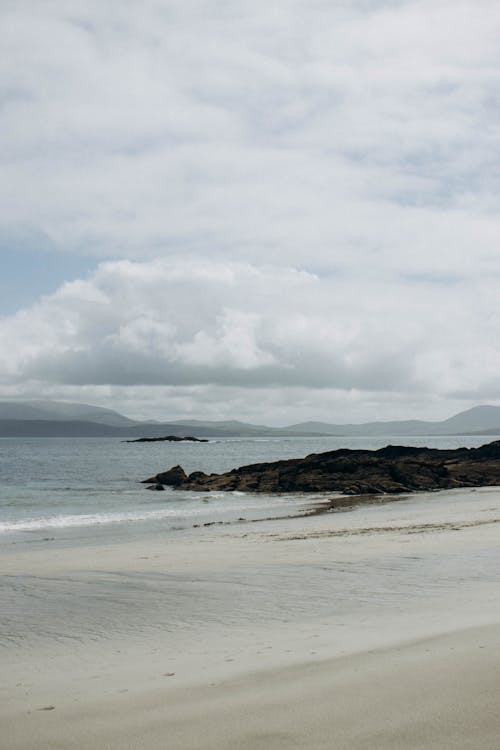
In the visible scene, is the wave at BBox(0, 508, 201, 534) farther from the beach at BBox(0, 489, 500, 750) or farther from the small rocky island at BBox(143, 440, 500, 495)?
the small rocky island at BBox(143, 440, 500, 495)

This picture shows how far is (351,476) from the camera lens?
48.4 m

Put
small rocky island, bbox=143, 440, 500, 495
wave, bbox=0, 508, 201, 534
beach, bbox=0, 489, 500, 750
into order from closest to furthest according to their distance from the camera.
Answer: beach, bbox=0, 489, 500, 750 → wave, bbox=0, 508, 201, 534 → small rocky island, bbox=143, 440, 500, 495

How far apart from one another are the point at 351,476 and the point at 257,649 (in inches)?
1651

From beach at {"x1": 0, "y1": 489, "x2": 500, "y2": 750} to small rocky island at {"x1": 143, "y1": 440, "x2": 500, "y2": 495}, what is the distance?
30.0 metres

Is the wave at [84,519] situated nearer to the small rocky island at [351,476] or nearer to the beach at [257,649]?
the beach at [257,649]

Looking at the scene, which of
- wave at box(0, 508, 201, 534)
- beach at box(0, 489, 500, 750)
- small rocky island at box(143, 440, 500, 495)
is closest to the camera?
beach at box(0, 489, 500, 750)

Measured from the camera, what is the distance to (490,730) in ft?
14.7

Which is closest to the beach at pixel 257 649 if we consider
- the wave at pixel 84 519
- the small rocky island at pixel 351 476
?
the wave at pixel 84 519

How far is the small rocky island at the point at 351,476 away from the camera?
45938mm

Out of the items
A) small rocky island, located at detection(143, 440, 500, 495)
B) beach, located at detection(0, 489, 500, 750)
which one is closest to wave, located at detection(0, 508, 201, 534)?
beach, located at detection(0, 489, 500, 750)

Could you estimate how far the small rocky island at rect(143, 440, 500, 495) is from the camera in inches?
1809

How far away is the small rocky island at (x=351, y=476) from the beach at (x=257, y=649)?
30.0m

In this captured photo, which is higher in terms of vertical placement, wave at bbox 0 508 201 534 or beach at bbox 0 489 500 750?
beach at bbox 0 489 500 750

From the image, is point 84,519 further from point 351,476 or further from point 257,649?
point 257,649
